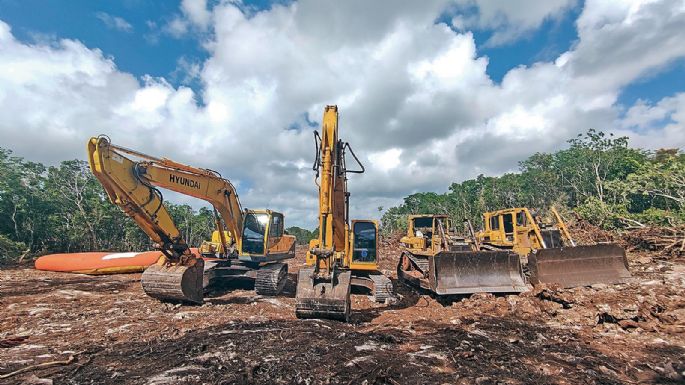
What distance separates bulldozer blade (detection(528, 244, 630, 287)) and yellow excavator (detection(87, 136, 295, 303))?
7.18 m

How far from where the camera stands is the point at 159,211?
7906 mm

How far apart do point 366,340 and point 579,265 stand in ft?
23.0

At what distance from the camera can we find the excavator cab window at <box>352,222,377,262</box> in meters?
9.40

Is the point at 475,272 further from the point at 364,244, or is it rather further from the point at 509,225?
the point at 509,225

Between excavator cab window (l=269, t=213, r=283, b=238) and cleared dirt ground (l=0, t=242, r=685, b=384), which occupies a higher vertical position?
excavator cab window (l=269, t=213, r=283, b=238)

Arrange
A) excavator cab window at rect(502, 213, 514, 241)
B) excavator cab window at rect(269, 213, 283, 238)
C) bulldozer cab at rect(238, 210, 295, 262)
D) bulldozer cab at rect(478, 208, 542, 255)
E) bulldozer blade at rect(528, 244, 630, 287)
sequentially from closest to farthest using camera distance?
1. bulldozer blade at rect(528, 244, 630, 287)
2. bulldozer cab at rect(238, 210, 295, 262)
3. excavator cab window at rect(269, 213, 283, 238)
4. bulldozer cab at rect(478, 208, 542, 255)
5. excavator cab window at rect(502, 213, 514, 241)

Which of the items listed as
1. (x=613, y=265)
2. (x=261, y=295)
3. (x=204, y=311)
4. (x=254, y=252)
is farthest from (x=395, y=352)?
(x=613, y=265)

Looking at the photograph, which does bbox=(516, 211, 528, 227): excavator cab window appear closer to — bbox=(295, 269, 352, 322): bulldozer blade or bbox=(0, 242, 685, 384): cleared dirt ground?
bbox=(0, 242, 685, 384): cleared dirt ground

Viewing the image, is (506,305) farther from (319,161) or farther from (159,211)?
(159,211)

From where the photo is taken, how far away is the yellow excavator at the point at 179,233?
725cm

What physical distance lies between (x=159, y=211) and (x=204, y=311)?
2.53 meters

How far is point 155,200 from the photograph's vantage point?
7.86m

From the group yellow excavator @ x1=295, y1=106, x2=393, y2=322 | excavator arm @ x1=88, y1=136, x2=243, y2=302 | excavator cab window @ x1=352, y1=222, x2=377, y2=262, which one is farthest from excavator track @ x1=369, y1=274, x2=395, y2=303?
excavator arm @ x1=88, y1=136, x2=243, y2=302

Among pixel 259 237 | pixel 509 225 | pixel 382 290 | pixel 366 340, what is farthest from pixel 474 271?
pixel 259 237
